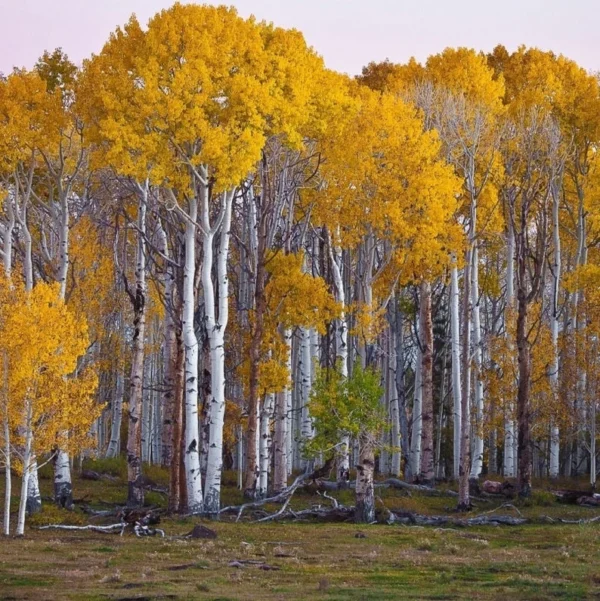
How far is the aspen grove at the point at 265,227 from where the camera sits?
28609mm

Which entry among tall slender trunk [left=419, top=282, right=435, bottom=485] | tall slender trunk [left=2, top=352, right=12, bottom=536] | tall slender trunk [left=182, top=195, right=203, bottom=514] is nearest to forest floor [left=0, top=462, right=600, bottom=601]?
tall slender trunk [left=2, top=352, right=12, bottom=536]

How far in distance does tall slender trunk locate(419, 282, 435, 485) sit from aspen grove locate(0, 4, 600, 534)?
84 mm

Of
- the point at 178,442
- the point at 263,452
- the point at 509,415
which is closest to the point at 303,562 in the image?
the point at 178,442

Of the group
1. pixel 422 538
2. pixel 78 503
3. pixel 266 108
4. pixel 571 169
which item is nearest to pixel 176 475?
pixel 78 503

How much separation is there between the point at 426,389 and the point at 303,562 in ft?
59.1

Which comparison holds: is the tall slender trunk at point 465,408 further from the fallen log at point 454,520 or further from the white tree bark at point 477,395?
the white tree bark at point 477,395

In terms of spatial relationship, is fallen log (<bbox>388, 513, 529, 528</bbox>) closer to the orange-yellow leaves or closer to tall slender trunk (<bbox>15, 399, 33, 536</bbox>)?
the orange-yellow leaves

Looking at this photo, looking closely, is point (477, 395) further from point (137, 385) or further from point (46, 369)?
point (46, 369)

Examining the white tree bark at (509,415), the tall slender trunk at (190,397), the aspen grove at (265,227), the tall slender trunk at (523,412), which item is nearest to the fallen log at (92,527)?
the aspen grove at (265,227)

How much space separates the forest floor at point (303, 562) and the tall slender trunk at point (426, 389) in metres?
7.65

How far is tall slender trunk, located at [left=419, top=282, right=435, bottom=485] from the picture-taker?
37906 millimetres

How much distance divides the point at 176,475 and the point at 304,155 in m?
12.9

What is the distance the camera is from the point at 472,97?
41625 mm

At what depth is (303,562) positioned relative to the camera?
20.5m
